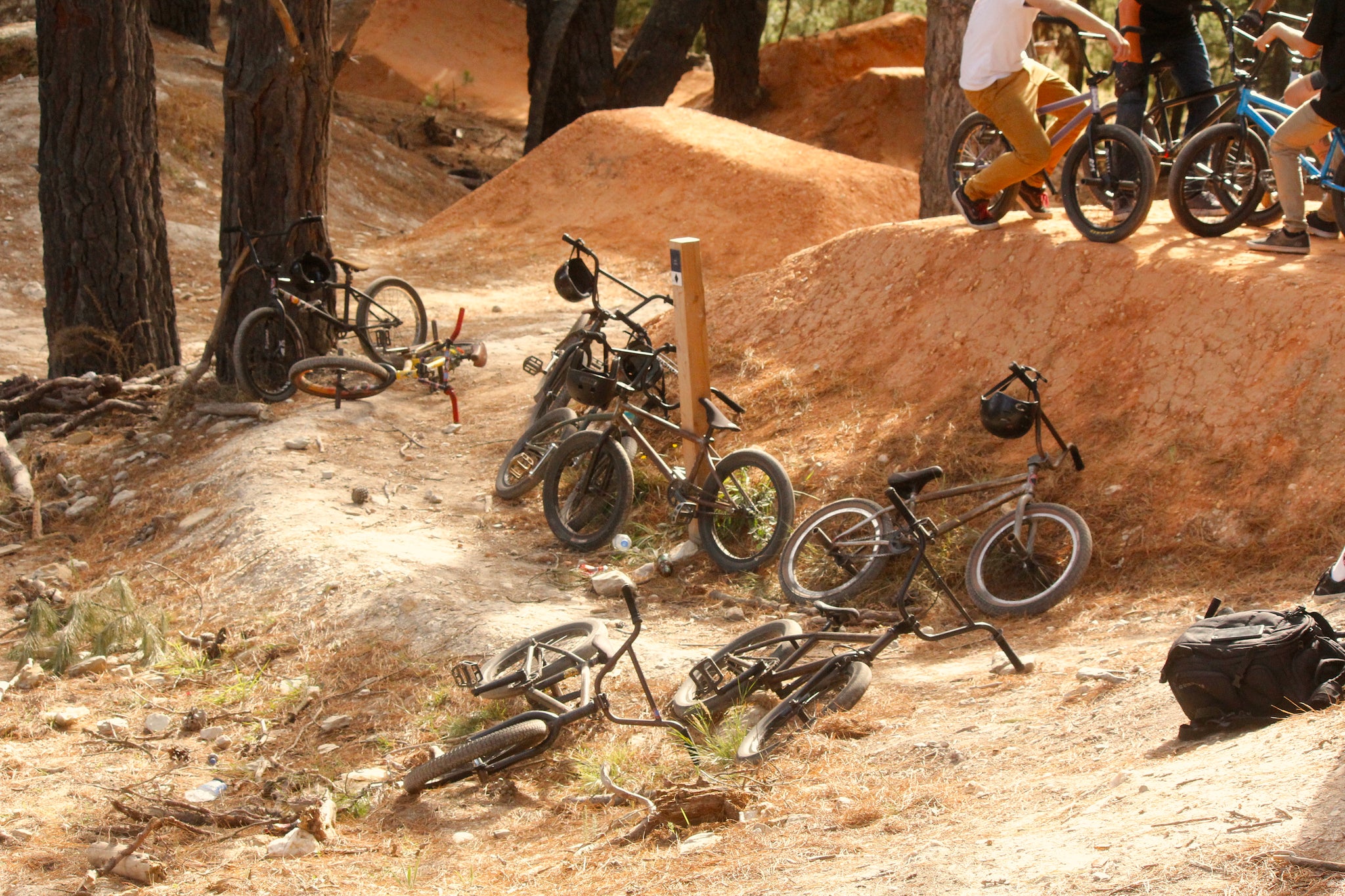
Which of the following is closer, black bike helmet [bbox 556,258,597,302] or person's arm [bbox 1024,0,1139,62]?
person's arm [bbox 1024,0,1139,62]

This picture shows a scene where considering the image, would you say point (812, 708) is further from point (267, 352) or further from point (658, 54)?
point (658, 54)

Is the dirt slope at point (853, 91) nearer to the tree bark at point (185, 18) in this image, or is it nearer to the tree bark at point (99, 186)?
the tree bark at point (185, 18)

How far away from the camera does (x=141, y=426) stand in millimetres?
9227

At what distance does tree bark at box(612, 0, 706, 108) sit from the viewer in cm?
1892

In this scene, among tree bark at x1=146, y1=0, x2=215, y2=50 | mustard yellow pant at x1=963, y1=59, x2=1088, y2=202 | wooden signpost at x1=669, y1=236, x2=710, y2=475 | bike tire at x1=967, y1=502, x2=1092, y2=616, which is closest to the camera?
bike tire at x1=967, y1=502, x2=1092, y2=616

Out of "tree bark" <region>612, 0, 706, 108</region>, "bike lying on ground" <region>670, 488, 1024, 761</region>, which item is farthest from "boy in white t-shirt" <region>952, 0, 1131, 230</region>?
"tree bark" <region>612, 0, 706, 108</region>

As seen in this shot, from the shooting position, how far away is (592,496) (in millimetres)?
7156

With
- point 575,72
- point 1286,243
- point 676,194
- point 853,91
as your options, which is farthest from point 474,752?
point 853,91

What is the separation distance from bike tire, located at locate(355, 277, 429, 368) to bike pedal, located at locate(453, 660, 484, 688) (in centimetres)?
465

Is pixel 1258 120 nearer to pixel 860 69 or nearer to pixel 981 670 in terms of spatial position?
pixel 981 670

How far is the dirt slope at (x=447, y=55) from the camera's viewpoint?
1006 inches

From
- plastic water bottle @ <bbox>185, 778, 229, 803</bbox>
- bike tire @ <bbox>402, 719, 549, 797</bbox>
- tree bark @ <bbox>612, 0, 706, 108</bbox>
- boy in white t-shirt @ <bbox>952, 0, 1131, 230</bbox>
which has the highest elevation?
tree bark @ <bbox>612, 0, 706, 108</bbox>

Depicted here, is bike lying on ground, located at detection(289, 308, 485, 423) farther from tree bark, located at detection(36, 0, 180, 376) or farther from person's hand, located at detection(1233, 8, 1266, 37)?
person's hand, located at detection(1233, 8, 1266, 37)

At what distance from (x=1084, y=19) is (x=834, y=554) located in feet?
10.8
